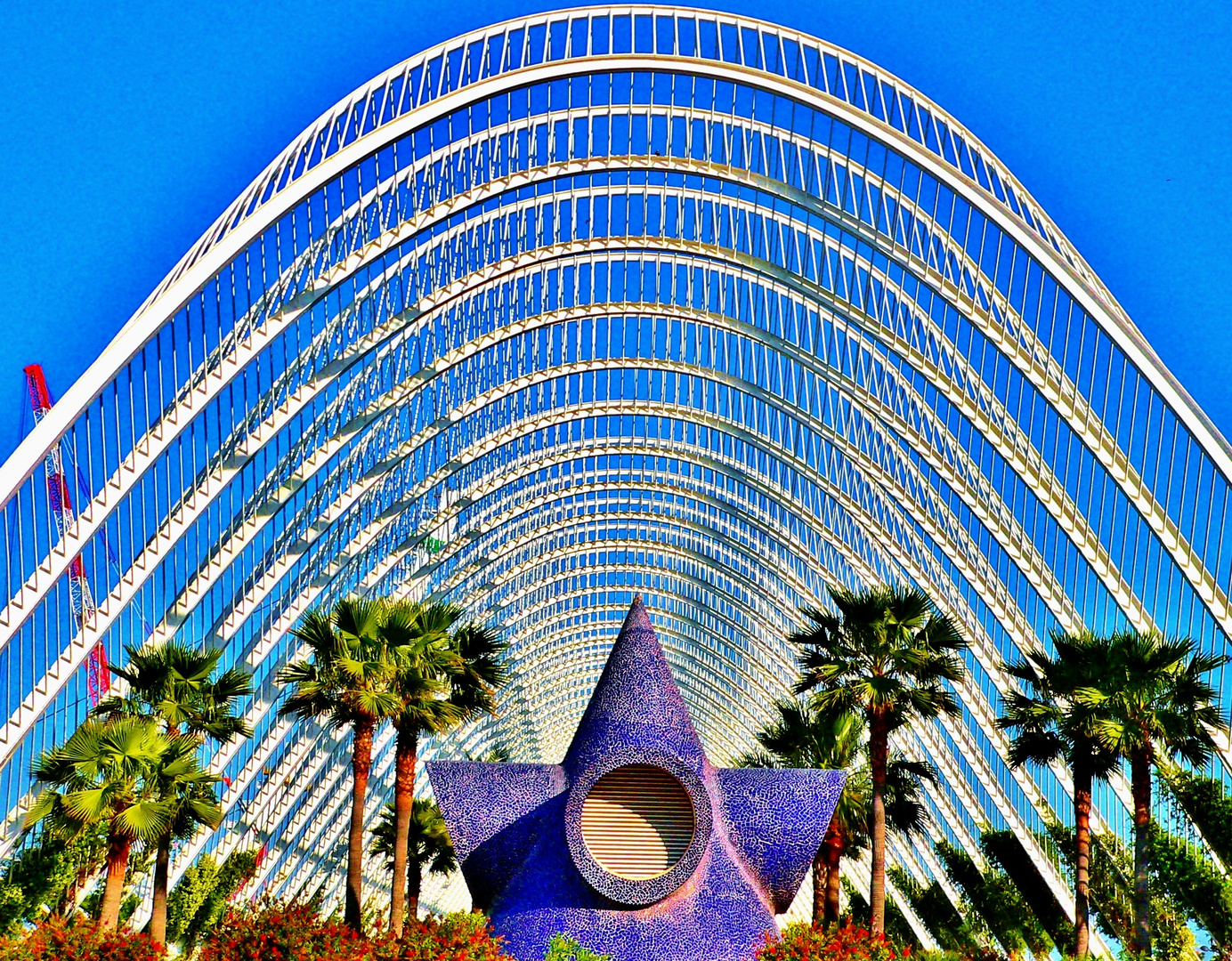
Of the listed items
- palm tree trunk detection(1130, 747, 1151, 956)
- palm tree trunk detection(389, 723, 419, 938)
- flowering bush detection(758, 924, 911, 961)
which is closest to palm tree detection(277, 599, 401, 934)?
palm tree trunk detection(389, 723, 419, 938)

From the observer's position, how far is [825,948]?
24391 mm

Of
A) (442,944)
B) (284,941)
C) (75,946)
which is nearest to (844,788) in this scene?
(442,944)

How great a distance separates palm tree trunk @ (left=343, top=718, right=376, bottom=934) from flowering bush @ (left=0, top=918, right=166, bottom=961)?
13.0 feet

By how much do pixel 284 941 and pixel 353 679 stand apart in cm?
656

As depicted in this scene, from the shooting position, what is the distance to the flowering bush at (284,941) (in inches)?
898

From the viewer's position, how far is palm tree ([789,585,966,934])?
31469 mm

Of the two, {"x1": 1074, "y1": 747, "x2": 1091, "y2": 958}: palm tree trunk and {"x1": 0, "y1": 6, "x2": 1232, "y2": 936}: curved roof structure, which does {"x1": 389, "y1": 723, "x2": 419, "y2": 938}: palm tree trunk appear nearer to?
{"x1": 0, "y1": 6, "x2": 1232, "y2": 936}: curved roof structure

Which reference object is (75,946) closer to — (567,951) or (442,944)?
(442,944)

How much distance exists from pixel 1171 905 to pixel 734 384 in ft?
67.0

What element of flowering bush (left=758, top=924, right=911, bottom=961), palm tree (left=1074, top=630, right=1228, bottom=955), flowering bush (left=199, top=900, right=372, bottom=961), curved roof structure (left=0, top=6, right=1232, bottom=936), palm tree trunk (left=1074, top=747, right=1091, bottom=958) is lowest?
flowering bush (left=199, top=900, right=372, bottom=961)

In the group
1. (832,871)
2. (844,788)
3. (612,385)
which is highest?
(612,385)

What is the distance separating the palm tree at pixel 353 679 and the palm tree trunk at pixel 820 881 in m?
14.5

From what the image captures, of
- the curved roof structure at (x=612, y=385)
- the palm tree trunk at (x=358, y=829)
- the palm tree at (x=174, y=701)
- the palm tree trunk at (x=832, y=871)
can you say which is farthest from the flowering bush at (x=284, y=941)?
the palm tree trunk at (x=832, y=871)

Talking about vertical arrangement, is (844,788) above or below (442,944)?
above
